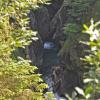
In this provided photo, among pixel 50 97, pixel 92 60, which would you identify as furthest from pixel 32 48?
pixel 92 60

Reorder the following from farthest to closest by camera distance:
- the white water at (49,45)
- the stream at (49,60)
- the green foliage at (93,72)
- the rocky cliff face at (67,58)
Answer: the white water at (49,45)
the stream at (49,60)
the rocky cliff face at (67,58)
the green foliage at (93,72)

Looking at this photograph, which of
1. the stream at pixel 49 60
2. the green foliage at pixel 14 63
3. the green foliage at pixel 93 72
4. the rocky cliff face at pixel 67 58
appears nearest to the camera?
the green foliage at pixel 93 72

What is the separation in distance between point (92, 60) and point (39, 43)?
2667 cm

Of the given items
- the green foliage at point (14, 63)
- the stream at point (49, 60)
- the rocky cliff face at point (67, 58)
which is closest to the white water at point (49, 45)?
the stream at point (49, 60)

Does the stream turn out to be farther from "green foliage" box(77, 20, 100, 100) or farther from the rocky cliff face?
"green foliage" box(77, 20, 100, 100)

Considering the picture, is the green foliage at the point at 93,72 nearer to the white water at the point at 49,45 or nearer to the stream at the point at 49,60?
the stream at the point at 49,60

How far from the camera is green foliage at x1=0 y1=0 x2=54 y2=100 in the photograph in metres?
6.14

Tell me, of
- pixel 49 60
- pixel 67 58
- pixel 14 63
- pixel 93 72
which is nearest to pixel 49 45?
pixel 49 60

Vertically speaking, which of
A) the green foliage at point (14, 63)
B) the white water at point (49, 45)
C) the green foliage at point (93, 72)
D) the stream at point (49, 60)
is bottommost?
the stream at point (49, 60)

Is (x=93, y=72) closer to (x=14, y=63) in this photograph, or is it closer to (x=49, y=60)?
(x=14, y=63)

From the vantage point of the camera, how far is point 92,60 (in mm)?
2426

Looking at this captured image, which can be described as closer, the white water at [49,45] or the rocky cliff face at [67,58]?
the rocky cliff face at [67,58]

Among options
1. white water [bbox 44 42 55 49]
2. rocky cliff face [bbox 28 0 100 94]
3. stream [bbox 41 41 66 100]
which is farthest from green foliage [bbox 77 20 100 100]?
white water [bbox 44 42 55 49]

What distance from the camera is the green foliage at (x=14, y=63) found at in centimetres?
614
